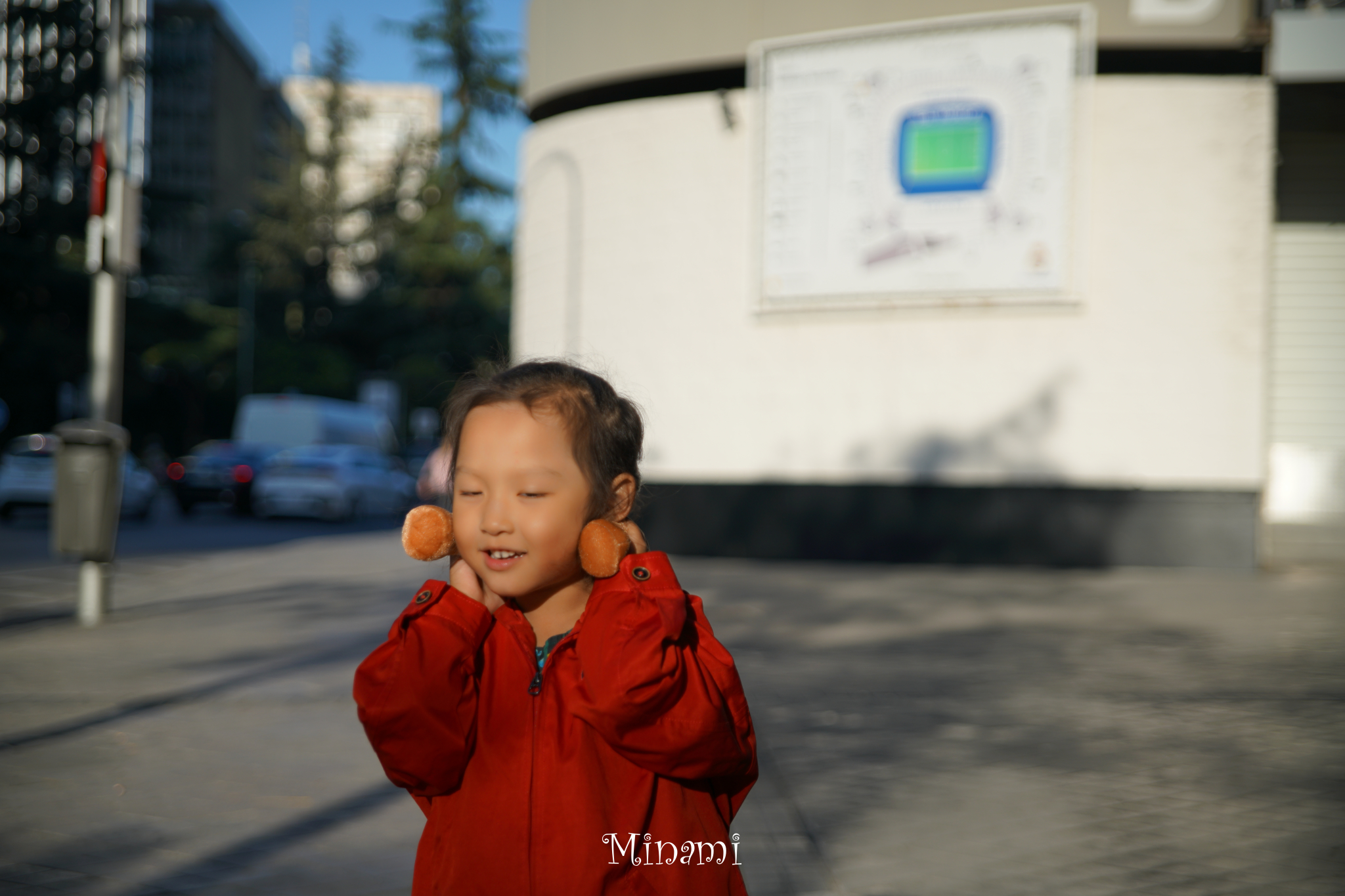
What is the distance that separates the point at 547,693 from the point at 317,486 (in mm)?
22450

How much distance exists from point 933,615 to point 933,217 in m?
5.31

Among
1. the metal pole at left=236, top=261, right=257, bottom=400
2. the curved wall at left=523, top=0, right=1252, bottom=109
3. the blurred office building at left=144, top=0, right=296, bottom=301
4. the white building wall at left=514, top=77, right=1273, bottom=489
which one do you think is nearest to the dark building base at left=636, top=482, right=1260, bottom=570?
the white building wall at left=514, top=77, right=1273, bottom=489

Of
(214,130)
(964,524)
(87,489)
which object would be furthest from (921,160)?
(214,130)

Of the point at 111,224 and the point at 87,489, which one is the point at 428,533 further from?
the point at 111,224

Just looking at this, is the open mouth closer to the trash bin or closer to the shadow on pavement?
the shadow on pavement

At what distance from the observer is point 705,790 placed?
1.93m

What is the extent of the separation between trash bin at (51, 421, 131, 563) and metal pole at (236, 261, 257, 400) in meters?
45.7

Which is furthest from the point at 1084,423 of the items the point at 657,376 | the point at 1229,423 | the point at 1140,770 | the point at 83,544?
the point at 83,544

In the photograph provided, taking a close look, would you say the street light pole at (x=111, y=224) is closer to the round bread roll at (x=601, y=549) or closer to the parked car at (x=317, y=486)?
the round bread roll at (x=601, y=549)

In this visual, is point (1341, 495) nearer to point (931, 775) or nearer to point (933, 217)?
point (933, 217)

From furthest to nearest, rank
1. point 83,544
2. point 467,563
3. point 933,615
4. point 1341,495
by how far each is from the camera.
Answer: point 1341,495, point 933,615, point 83,544, point 467,563

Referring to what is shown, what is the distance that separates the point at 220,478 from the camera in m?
24.9

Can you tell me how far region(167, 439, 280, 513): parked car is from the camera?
24375 millimetres

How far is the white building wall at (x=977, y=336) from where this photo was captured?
12.8 m
